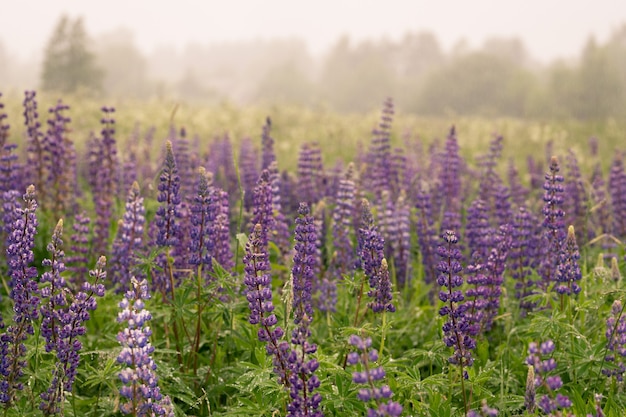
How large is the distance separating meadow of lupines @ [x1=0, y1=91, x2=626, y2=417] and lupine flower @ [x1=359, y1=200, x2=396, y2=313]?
0.04 feet

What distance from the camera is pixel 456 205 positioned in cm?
678

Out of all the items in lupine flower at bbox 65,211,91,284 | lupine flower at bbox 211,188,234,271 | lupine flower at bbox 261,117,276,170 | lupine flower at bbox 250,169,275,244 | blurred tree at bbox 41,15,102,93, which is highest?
blurred tree at bbox 41,15,102,93

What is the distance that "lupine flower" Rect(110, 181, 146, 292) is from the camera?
4.29 metres

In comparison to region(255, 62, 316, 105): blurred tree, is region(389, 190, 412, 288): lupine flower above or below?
below

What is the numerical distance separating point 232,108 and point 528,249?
17.3m

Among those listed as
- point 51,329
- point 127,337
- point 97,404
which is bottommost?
point 97,404

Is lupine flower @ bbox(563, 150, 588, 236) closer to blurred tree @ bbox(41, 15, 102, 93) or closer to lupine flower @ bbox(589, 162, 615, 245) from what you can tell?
lupine flower @ bbox(589, 162, 615, 245)

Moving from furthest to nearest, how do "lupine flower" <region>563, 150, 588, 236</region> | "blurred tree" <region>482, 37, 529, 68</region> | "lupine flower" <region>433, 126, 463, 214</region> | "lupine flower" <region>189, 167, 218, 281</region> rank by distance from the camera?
"blurred tree" <region>482, 37, 529, 68</region> < "lupine flower" <region>433, 126, 463, 214</region> < "lupine flower" <region>563, 150, 588, 236</region> < "lupine flower" <region>189, 167, 218, 281</region>

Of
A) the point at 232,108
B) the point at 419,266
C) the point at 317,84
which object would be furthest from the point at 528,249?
the point at 317,84

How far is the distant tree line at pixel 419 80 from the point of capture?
43062 millimetres

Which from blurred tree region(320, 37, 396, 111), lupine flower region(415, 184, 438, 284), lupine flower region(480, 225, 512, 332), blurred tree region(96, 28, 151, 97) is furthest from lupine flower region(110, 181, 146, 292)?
blurred tree region(96, 28, 151, 97)

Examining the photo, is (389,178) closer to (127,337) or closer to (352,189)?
(352,189)

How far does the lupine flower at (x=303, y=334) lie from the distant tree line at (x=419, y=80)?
45.7ft

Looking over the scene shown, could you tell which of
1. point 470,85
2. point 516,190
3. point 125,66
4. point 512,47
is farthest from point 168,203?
point 512,47
